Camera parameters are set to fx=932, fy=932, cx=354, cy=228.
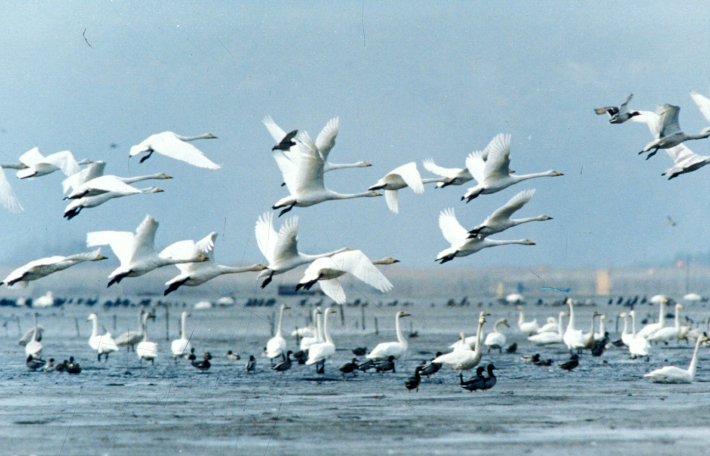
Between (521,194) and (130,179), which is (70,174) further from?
(521,194)

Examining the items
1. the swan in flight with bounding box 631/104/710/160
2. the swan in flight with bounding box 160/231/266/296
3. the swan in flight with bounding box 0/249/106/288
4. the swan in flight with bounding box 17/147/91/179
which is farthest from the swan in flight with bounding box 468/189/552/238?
the swan in flight with bounding box 17/147/91/179

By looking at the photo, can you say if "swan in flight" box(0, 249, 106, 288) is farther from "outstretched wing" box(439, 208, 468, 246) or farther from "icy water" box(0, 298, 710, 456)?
"outstretched wing" box(439, 208, 468, 246)

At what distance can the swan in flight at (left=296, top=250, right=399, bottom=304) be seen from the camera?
16.5 m

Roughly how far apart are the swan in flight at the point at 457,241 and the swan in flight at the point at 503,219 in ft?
1.34

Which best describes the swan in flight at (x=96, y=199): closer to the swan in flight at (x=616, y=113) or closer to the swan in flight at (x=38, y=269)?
the swan in flight at (x=38, y=269)

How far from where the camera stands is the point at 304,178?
715 inches

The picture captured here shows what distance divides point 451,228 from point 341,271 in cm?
534

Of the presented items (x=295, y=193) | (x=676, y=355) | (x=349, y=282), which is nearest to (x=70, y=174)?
(x=295, y=193)

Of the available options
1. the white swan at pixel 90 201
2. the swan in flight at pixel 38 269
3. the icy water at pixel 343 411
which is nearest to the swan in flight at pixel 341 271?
the icy water at pixel 343 411

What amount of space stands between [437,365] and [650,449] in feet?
25.2

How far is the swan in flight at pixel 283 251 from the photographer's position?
17469 mm

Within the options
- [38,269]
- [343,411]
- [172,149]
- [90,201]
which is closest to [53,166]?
[90,201]

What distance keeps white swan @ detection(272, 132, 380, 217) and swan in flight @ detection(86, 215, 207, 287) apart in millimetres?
2155

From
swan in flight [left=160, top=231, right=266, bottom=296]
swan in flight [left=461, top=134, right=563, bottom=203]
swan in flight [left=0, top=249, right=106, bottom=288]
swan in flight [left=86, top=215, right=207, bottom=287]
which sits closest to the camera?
swan in flight [left=0, top=249, right=106, bottom=288]
